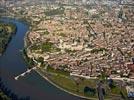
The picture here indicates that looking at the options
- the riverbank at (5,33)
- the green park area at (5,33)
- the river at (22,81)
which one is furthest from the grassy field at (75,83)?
the green park area at (5,33)

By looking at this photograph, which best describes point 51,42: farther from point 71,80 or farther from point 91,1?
point 91,1

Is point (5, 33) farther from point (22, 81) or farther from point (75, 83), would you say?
point (75, 83)

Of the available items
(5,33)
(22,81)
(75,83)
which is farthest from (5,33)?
(75,83)

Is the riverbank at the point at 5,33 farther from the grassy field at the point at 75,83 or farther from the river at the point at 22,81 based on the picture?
the grassy field at the point at 75,83

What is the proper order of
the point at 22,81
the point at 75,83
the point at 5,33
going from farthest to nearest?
the point at 5,33, the point at 22,81, the point at 75,83

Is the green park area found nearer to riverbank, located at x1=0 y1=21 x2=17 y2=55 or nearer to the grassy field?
riverbank, located at x1=0 y1=21 x2=17 y2=55

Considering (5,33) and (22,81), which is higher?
(5,33)

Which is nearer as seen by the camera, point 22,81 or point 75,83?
point 75,83

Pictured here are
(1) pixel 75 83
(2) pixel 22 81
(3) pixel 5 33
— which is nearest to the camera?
(1) pixel 75 83

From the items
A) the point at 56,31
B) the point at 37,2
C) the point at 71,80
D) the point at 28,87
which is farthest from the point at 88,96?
the point at 37,2
